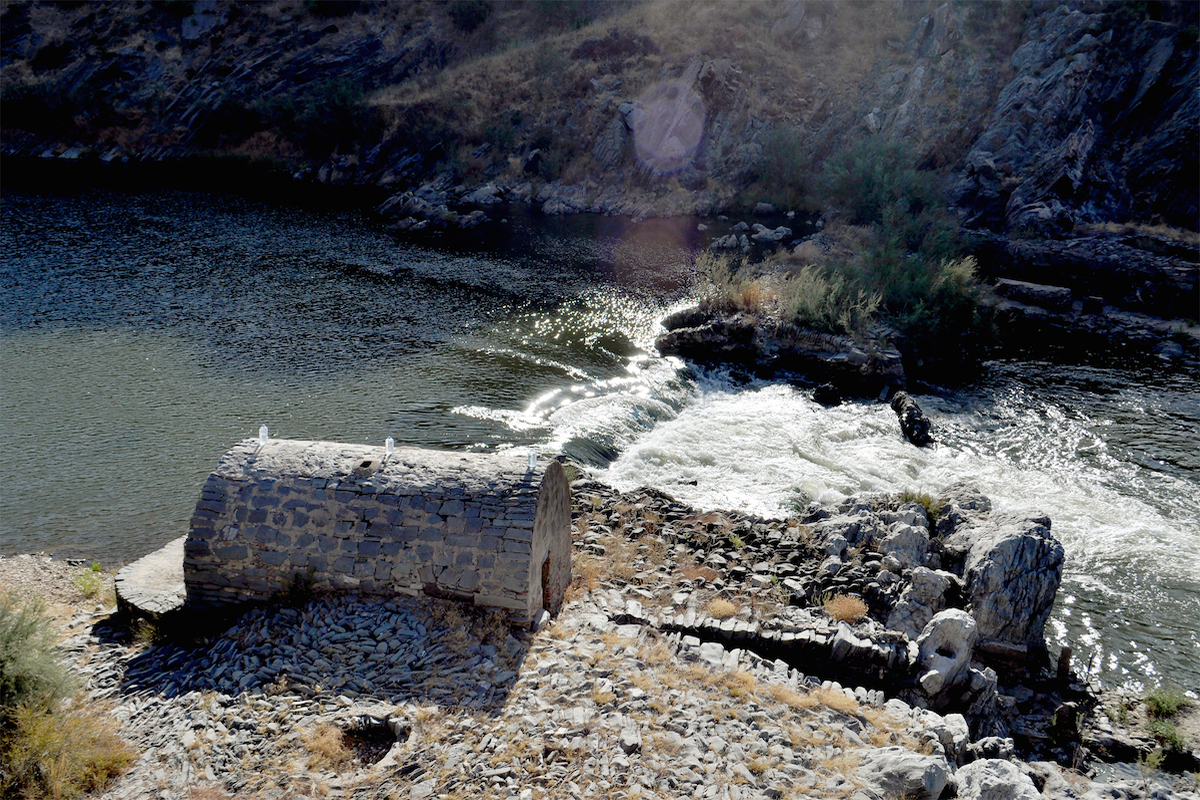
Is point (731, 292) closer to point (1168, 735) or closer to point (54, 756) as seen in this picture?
point (1168, 735)

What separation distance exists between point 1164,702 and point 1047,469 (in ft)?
27.7

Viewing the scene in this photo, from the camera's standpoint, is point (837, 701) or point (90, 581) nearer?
point (837, 701)

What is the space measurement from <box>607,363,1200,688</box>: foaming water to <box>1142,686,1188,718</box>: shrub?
56 centimetres

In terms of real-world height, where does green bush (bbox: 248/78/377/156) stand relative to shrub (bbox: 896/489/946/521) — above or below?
above

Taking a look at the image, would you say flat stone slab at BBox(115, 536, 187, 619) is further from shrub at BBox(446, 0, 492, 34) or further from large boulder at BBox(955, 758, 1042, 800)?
shrub at BBox(446, 0, 492, 34)

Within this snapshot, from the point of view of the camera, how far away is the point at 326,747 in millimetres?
8320

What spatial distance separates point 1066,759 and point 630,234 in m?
34.9

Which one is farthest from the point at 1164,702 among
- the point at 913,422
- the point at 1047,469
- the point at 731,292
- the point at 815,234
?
the point at 815,234

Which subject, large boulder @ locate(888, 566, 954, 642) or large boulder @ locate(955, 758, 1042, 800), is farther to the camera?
large boulder @ locate(888, 566, 954, 642)

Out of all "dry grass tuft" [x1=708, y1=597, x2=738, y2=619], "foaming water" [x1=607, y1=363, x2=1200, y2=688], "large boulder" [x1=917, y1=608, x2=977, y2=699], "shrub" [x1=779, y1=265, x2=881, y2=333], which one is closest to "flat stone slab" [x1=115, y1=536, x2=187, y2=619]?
"dry grass tuft" [x1=708, y1=597, x2=738, y2=619]

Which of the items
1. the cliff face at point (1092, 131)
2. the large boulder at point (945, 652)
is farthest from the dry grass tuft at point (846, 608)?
the cliff face at point (1092, 131)

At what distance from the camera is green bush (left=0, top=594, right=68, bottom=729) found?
26.8 ft

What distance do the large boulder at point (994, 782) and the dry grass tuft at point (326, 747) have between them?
6801 millimetres

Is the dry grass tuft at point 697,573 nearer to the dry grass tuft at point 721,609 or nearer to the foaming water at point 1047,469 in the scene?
the dry grass tuft at point 721,609
